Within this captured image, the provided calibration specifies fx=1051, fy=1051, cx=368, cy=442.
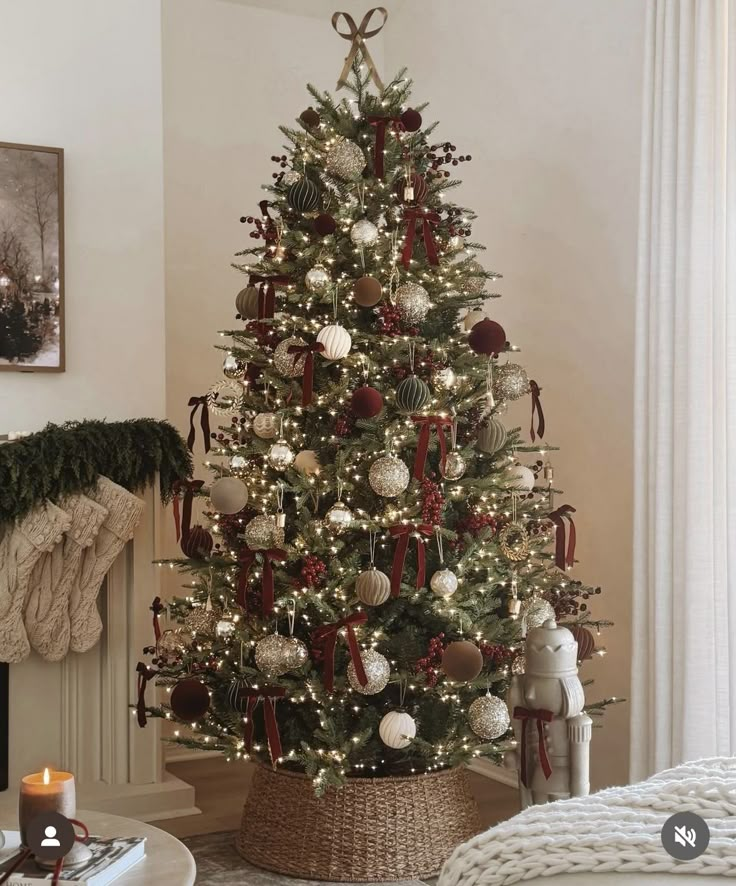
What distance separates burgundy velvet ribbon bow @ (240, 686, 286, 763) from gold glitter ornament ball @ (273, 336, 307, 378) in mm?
849

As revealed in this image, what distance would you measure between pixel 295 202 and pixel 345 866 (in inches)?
71.1

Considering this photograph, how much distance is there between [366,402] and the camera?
2705 millimetres

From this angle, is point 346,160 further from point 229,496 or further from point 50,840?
point 50,840

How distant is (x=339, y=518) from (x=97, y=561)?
1.03 meters

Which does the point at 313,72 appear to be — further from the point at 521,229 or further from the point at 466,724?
the point at 466,724

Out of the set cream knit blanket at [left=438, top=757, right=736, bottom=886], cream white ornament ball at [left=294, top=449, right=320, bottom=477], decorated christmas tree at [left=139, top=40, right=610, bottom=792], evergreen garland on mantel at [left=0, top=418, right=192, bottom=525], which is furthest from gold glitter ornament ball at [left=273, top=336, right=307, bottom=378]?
cream knit blanket at [left=438, top=757, right=736, bottom=886]

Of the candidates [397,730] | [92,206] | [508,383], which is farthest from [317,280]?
[397,730]

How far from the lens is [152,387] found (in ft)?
11.8

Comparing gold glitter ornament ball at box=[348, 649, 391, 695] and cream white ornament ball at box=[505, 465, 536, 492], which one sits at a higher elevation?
cream white ornament ball at box=[505, 465, 536, 492]

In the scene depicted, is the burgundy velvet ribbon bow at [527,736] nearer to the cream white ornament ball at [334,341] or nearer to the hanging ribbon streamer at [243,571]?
the hanging ribbon streamer at [243,571]

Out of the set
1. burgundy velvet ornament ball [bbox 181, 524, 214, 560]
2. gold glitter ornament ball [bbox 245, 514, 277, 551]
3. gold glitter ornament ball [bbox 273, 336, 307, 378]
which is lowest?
burgundy velvet ornament ball [bbox 181, 524, 214, 560]

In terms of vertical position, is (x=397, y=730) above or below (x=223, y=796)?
above

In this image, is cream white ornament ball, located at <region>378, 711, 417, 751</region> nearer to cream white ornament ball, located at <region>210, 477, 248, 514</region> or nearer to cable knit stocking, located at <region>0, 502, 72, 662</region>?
cream white ornament ball, located at <region>210, 477, 248, 514</region>

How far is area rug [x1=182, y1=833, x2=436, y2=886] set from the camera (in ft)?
9.36
